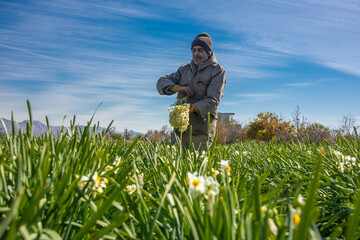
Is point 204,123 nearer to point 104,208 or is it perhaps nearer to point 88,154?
point 88,154

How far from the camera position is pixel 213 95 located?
14.4ft

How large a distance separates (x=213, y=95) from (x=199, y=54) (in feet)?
2.61

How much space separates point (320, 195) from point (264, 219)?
1.02 metres

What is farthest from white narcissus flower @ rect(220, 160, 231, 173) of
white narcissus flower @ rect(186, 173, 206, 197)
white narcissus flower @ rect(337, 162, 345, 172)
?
white narcissus flower @ rect(337, 162, 345, 172)

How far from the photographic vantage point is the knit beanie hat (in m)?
4.63

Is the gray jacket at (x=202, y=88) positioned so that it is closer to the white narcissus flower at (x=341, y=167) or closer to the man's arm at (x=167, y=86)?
the man's arm at (x=167, y=86)

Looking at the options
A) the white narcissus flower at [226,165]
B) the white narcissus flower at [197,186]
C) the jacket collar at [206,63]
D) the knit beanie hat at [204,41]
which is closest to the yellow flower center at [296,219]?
the white narcissus flower at [197,186]

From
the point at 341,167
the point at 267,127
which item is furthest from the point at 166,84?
the point at 267,127

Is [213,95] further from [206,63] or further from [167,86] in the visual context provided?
[167,86]

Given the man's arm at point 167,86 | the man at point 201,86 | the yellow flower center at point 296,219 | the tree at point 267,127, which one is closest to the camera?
the yellow flower center at point 296,219

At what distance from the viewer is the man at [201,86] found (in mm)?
4465

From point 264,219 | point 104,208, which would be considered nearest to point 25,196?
point 104,208

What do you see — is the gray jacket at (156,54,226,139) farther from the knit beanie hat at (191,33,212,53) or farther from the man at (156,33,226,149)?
the knit beanie hat at (191,33,212,53)

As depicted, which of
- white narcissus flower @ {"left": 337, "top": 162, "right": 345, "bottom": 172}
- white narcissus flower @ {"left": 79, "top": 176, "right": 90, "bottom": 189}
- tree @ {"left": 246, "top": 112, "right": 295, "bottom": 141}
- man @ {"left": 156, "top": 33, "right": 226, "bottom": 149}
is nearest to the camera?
white narcissus flower @ {"left": 79, "top": 176, "right": 90, "bottom": 189}
